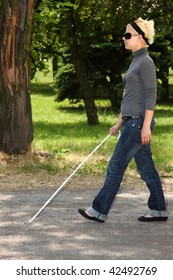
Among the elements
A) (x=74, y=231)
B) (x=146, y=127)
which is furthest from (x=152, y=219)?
(x=146, y=127)

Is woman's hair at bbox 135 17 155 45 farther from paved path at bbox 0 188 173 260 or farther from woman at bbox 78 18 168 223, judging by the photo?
paved path at bbox 0 188 173 260

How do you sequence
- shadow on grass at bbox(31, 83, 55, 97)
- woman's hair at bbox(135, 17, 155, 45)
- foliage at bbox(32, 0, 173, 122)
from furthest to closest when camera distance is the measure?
1. shadow on grass at bbox(31, 83, 55, 97)
2. foliage at bbox(32, 0, 173, 122)
3. woman's hair at bbox(135, 17, 155, 45)

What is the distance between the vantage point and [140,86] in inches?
260

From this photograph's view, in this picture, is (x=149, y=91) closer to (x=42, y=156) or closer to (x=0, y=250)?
(x=0, y=250)

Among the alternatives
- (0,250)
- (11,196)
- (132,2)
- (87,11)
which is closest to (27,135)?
(11,196)

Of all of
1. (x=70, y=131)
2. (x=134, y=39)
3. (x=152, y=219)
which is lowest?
(x=70, y=131)

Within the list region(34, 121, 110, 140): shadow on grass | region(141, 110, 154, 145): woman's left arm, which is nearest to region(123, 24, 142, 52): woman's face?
region(141, 110, 154, 145): woman's left arm

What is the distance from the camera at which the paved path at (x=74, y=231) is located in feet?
19.4

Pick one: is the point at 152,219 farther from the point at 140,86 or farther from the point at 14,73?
the point at 14,73

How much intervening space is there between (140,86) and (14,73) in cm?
422

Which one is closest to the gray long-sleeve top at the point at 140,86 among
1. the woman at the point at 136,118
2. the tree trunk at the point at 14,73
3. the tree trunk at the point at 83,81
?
the woman at the point at 136,118

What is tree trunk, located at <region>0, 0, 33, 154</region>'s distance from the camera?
34.3ft

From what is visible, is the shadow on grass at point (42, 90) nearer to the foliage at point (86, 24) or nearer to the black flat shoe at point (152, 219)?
Result: the foliage at point (86, 24)

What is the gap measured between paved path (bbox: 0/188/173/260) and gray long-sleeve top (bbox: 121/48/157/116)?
117cm
